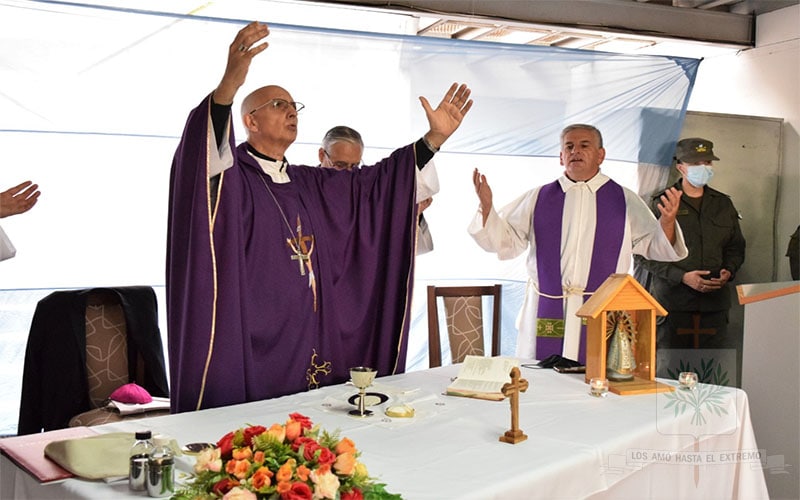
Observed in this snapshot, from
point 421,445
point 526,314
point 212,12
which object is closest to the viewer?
point 421,445

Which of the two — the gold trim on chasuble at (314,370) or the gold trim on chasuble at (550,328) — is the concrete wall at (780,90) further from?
the gold trim on chasuble at (314,370)

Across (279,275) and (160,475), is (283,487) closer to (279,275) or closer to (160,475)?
(160,475)

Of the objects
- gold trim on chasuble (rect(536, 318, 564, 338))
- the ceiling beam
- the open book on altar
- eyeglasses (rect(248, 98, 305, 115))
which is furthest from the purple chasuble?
the ceiling beam

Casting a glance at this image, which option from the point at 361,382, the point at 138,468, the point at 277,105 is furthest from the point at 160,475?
the point at 277,105

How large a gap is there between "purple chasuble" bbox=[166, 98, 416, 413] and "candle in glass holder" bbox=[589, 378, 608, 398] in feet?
3.08

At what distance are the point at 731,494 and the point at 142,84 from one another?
3.50 m

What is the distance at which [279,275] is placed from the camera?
3318mm

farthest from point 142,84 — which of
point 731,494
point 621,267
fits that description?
point 731,494

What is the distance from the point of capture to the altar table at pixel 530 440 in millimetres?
2035

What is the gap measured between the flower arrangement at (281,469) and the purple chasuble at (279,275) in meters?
1.41

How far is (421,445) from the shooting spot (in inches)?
89.3

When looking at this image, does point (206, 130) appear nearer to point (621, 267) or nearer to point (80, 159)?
point (80, 159)

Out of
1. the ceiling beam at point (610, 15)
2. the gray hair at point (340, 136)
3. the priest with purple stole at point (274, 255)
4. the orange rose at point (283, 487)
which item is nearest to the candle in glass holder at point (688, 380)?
the priest with purple stole at point (274, 255)

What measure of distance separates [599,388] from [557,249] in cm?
188
